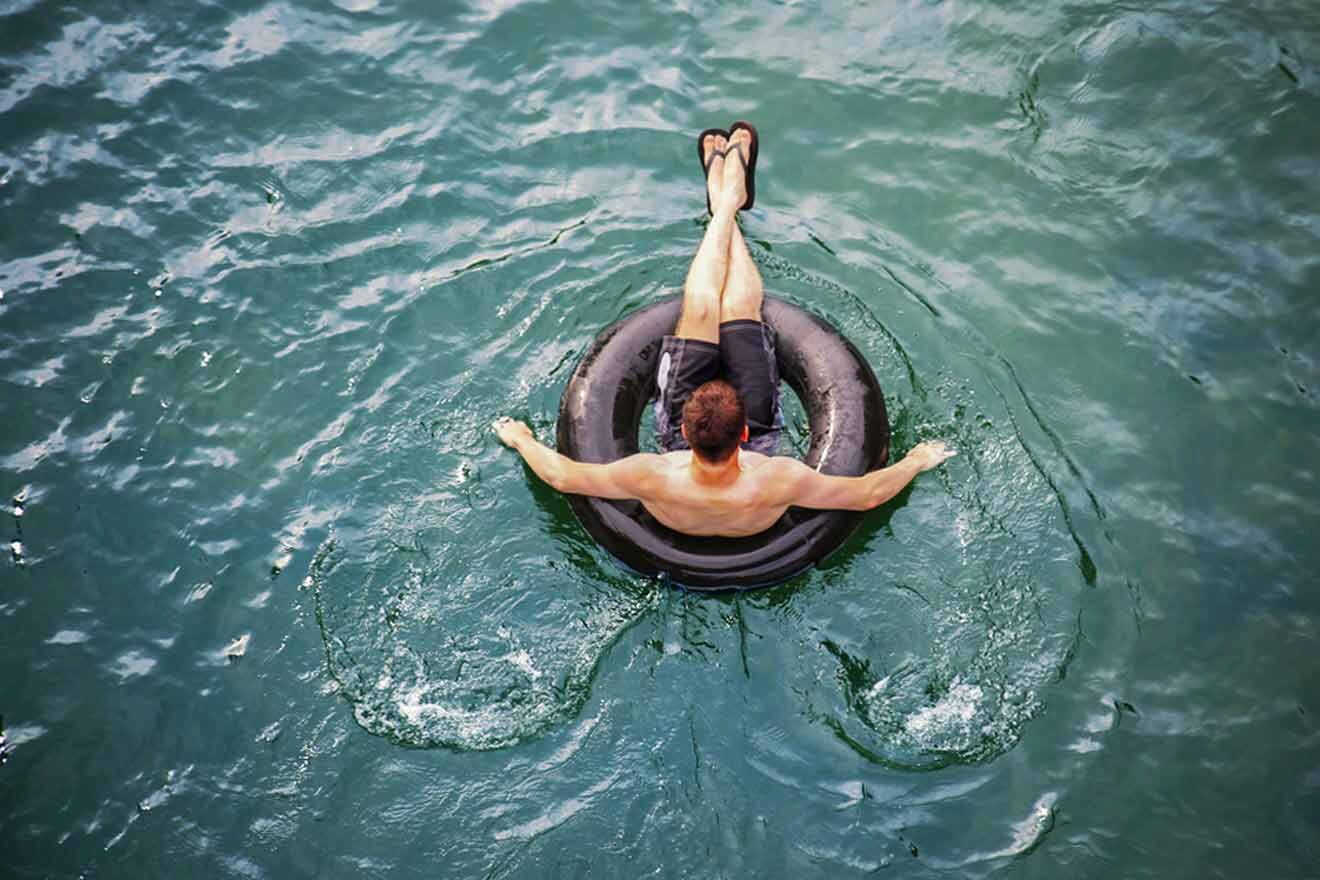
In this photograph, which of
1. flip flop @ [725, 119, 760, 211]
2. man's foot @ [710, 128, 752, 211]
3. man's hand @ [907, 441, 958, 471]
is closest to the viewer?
man's hand @ [907, 441, 958, 471]

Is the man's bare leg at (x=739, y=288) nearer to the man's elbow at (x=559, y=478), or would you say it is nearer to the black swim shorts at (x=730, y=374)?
the black swim shorts at (x=730, y=374)

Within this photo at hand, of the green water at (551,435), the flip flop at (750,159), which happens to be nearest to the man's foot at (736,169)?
the flip flop at (750,159)

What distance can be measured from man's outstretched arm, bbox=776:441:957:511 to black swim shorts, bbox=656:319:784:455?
678mm

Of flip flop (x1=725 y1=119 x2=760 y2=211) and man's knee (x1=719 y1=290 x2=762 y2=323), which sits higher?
flip flop (x1=725 y1=119 x2=760 y2=211)

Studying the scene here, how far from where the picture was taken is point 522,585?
5.50 m

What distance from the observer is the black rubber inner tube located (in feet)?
17.0

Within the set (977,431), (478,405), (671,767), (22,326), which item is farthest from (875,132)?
(22,326)

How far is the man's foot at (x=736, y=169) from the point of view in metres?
6.24

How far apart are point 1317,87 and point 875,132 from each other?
3134 millimetres

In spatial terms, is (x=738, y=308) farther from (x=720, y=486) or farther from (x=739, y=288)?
(x=720, y=486)

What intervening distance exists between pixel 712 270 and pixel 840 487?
156 cm

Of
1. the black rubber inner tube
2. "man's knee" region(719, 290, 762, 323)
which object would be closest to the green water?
the black rubber inner tube

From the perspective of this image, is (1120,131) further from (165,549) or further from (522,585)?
(165,549)

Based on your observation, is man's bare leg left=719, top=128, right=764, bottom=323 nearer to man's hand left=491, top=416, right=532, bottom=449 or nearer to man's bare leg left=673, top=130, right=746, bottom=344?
man's bare leg left=673, top=130, right=746, bottom=344
